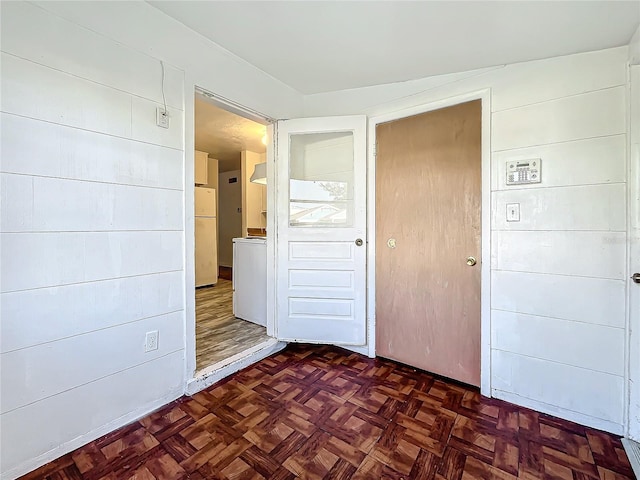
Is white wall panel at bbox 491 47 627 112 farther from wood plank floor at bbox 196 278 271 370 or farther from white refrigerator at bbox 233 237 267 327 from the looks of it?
wood plank floor at bbox 196 278 271 370

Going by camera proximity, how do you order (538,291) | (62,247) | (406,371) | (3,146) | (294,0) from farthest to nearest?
(406,371)
(538,291)
(294,0)
(62,247)
(3,146)

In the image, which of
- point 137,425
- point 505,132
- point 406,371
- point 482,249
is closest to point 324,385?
point 406,371

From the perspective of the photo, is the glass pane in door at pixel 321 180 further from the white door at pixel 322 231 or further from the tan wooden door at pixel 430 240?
the tan wooden door at pixel 430 240

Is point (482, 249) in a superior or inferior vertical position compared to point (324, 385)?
superior

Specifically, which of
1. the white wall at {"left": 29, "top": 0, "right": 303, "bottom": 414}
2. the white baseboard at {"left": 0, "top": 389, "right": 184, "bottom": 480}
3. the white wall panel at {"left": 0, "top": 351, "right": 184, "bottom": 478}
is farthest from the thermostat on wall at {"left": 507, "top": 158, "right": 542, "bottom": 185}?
the white baseboard at {"left": 0, "top": 389, "right": 184, "bottom": 480}

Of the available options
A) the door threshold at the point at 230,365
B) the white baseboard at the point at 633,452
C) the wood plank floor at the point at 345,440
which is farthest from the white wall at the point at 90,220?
the white baseboard at the point at 633,452

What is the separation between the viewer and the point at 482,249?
1.96 m

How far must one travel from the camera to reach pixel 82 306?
56.6 inches

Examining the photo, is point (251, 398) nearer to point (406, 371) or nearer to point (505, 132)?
point (406, 371)

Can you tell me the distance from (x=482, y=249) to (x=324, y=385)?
1425mm

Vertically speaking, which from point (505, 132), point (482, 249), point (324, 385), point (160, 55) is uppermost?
point (160, 55)

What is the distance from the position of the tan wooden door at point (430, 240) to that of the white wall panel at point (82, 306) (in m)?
1.57

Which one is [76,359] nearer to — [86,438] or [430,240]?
[86,438]

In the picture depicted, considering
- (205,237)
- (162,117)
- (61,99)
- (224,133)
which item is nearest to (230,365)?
(162,117)
